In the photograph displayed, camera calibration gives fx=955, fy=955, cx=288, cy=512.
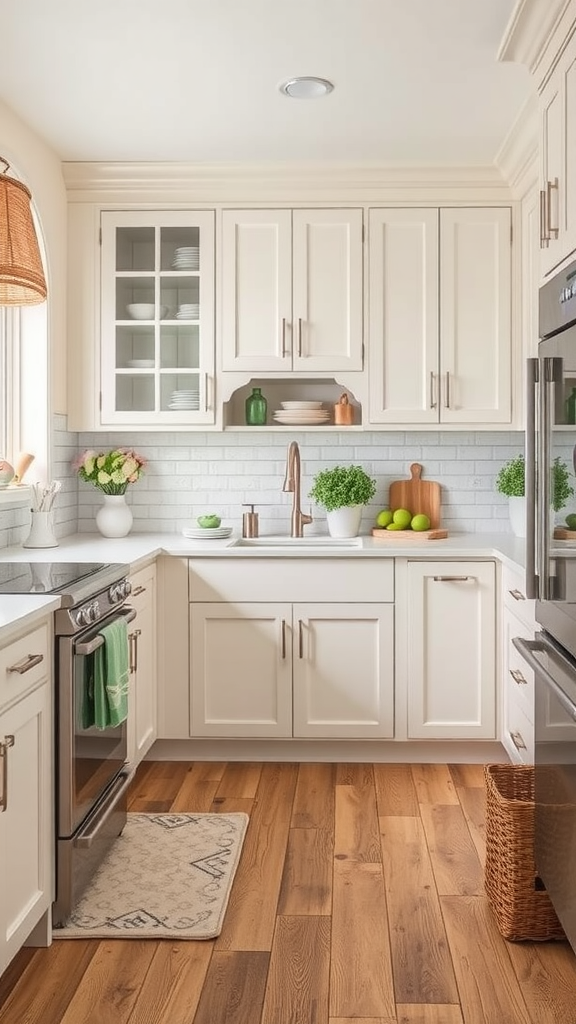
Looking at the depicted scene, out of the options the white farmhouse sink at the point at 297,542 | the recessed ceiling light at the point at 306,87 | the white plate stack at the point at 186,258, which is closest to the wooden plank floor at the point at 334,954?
the white farmhouse sink at the point at 297,542

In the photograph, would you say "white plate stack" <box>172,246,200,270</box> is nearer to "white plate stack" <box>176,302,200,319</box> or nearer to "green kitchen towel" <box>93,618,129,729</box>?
"white plate stack" <box>176,302,200,319</box>

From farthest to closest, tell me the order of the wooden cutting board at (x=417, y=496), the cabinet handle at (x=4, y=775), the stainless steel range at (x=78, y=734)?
the wooden cutting board at (x=417, y=496)
the stainless steel range at (x=78, y=734)
the cabinet handle at (x=4, y=775)

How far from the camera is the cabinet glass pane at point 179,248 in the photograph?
4.25 metres

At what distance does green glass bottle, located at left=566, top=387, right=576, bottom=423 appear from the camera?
2.17 meters

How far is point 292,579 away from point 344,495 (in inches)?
20.9

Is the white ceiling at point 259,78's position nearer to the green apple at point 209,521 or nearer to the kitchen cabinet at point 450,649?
the green apple at point 209,521

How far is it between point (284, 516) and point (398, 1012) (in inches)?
106

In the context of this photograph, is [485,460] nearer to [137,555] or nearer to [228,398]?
[228,398]

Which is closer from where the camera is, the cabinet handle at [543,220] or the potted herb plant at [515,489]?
the cabinet handle at [543,220]

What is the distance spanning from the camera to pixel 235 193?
4.21 metres

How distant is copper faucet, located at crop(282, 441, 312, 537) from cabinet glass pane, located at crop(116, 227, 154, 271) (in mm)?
1043

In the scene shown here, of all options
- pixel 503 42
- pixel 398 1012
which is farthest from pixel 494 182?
pixel 398 1012

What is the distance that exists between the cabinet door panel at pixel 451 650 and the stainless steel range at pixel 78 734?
4.53ft

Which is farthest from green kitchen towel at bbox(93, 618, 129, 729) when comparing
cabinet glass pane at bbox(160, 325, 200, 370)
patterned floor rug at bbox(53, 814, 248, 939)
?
cabinet glass pane at bbox(160, 325, 200, 370)
